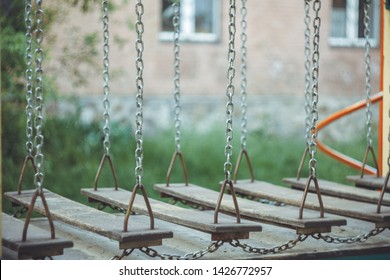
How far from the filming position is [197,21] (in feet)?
44.1

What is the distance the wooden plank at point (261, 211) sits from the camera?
4.29 metres

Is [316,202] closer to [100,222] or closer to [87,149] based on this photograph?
[100,222]

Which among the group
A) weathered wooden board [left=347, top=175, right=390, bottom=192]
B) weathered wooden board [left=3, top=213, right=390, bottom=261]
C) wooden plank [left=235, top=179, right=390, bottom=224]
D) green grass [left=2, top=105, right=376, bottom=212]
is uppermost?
weathered wooden board [left=347, top=175, right=390, bottom=192]

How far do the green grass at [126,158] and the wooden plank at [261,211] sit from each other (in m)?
3.43

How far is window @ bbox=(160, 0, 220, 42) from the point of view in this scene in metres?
13.3

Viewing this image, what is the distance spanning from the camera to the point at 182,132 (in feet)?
39.2

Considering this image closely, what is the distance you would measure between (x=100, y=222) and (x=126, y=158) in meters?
6.35

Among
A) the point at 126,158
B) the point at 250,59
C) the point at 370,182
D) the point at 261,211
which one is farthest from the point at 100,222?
the point at 250,59

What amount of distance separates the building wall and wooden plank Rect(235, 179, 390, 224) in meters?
6.76

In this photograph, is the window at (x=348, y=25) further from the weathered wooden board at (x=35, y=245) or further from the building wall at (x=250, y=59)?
the weathered wooden board at (x=35, y=245)

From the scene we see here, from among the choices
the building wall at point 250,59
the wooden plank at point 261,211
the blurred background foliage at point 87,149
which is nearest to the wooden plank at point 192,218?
the wooden plank at point 261,211

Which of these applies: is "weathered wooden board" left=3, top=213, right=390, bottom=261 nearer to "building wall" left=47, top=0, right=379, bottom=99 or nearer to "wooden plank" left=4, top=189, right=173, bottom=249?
"wooden plank" left=4, top=189, right=173, bottom=249

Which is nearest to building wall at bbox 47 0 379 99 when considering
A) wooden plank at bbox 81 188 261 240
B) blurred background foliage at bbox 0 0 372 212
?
blurred background foliage at bbox 0 0 372 212

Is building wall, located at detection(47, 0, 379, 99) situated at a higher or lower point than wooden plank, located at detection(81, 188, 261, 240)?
higher
